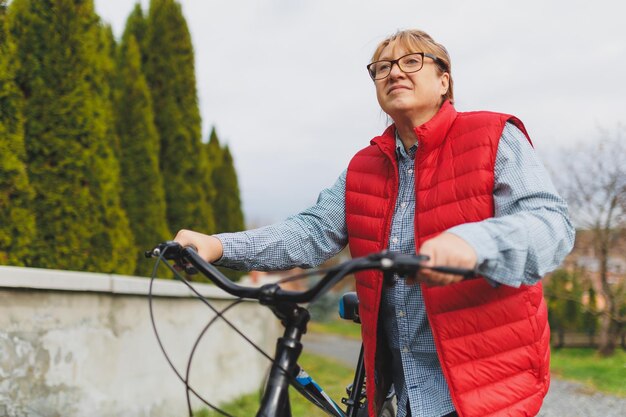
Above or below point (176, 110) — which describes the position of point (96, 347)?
below

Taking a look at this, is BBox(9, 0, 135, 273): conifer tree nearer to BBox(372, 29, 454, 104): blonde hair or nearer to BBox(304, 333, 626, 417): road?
BBox(372, 29, 454, 104): blonde hair

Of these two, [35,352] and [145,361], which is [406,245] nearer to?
[35,352]

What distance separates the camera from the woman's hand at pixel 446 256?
4.81 feet

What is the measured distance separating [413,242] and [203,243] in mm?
646

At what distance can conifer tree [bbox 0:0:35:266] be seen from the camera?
445 cm

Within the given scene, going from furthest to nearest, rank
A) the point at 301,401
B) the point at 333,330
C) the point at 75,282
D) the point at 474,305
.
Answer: the point at 333,330
the point at 301,401
the point at 75,282
the point at 474,305

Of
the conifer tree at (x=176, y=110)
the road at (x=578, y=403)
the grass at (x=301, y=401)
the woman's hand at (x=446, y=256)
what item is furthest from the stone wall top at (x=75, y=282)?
the road at (x=578, y=403)

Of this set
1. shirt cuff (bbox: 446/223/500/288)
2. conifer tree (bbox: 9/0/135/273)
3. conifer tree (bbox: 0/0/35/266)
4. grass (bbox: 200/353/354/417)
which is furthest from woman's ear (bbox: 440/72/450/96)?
conifer tree (bbox: 9/0/135/273)

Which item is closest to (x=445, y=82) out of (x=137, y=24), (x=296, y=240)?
(x=296, y=240)

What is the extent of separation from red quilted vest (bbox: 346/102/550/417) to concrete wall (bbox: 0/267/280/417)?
2.53 meters

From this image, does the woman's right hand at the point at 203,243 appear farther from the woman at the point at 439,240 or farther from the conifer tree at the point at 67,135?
the conifer tree at the point at 67,135

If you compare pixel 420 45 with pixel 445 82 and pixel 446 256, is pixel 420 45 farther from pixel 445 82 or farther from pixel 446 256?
pixel 446 256

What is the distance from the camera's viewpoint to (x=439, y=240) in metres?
1.51

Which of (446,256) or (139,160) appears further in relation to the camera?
(139,160)
